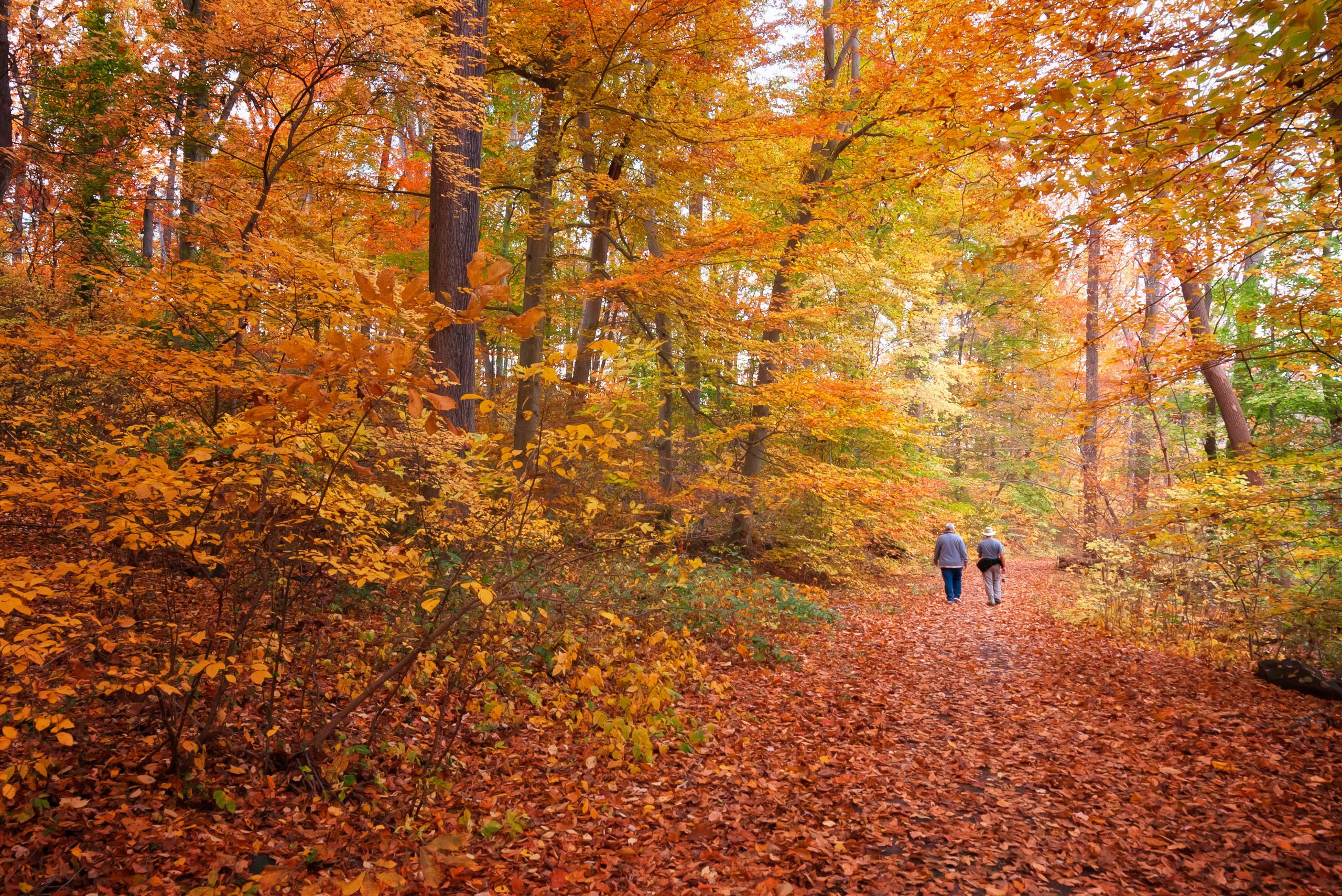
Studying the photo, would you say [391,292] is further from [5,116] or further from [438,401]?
[5,116]

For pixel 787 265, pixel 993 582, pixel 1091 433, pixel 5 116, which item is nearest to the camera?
pixel 5 116

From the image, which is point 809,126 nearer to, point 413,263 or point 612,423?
point 612,423

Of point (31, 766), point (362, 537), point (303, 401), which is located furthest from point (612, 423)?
point (31, 766)

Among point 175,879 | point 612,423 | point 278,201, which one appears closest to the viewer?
point 175,879

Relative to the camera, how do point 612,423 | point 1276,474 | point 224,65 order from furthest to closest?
point 1276,474 → point 224,65 → point 612,423

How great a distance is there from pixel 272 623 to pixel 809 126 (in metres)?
9.67

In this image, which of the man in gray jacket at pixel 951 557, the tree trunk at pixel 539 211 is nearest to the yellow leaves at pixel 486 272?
the tree trunk at pixel 539 211

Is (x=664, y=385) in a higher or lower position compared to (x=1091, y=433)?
higher

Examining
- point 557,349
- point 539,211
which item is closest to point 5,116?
point 539,211

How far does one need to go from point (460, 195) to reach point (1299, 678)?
33.0ft

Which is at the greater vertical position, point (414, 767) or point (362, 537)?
point (362, 537)

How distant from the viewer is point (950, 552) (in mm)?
12734

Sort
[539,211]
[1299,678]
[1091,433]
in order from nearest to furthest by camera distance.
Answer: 1. [1299,678]
2. [539,211]
3. [1091,433]

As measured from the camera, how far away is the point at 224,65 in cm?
742
